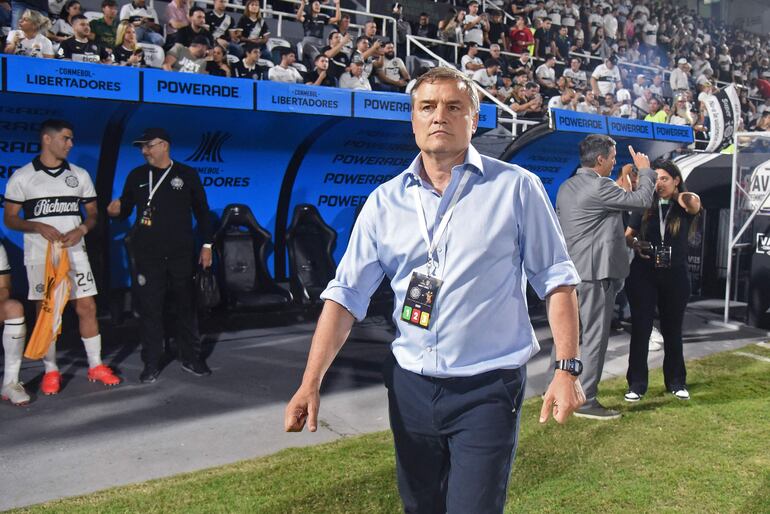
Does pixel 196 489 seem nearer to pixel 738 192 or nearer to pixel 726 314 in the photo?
pixel 726 314

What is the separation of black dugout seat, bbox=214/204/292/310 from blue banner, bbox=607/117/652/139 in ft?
16.0

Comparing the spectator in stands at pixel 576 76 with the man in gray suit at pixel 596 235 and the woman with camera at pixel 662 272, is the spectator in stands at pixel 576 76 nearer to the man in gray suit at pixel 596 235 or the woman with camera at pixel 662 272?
the woman with camera at pixel 662 272

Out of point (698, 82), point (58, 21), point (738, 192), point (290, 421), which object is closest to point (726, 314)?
point (738, 192)

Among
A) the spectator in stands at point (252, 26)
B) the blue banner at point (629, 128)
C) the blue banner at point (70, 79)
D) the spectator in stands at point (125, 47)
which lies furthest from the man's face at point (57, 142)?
the blue banner at point (629, 128)

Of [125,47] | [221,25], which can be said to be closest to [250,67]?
[221,25]

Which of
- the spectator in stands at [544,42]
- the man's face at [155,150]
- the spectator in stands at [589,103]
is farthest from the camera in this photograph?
the spectator in stands at [544,42]

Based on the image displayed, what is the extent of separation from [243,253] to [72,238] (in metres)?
2.79

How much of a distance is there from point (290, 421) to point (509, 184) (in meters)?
1.01

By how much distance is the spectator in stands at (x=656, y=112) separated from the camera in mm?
14766

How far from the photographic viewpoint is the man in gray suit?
482 cm

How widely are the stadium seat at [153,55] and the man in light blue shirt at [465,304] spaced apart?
7803 mm

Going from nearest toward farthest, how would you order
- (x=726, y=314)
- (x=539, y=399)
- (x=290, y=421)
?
1. (x=290, y=421)
2. (x=539, y=399)
3. (x=726, y=314)

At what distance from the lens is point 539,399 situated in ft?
18.1

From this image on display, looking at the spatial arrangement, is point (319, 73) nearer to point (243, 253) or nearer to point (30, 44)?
point (243, 253)
